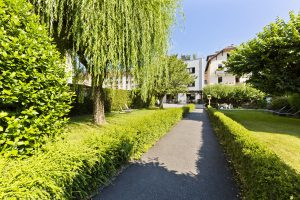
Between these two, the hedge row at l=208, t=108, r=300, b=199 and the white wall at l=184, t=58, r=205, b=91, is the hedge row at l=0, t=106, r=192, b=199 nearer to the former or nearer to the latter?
the hedge row at l=208, t=108, r=300, b=199

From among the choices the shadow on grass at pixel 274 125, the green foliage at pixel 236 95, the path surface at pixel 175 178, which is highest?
the green foliage at pixel 236 95

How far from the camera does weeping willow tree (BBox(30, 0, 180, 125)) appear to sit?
6852 millimetres

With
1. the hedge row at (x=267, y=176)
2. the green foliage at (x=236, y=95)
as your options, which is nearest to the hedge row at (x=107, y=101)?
the hedge row at (x=267, y=176)

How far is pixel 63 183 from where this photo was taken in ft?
8.93

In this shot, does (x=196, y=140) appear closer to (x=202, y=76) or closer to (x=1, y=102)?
(x=1, y=102)

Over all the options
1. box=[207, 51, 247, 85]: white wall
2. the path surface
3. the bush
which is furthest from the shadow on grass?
box=[207, 51, 247, 85]: white wall

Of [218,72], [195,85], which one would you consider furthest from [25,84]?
[195,85]

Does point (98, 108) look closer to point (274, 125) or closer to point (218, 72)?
point (274, 125)

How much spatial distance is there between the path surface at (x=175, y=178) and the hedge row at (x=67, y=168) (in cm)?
43

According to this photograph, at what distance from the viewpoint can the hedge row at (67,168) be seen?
87.0 inches

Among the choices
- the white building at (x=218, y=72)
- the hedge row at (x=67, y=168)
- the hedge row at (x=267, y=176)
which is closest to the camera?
the hedge row at (x=67, y=168)

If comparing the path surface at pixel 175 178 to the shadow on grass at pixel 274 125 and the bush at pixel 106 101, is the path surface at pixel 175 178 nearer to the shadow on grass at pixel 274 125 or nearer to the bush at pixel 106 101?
the shadow on grass at pixel 274 125

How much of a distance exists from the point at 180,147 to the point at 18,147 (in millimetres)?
5513

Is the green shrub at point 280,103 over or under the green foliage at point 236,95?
under
